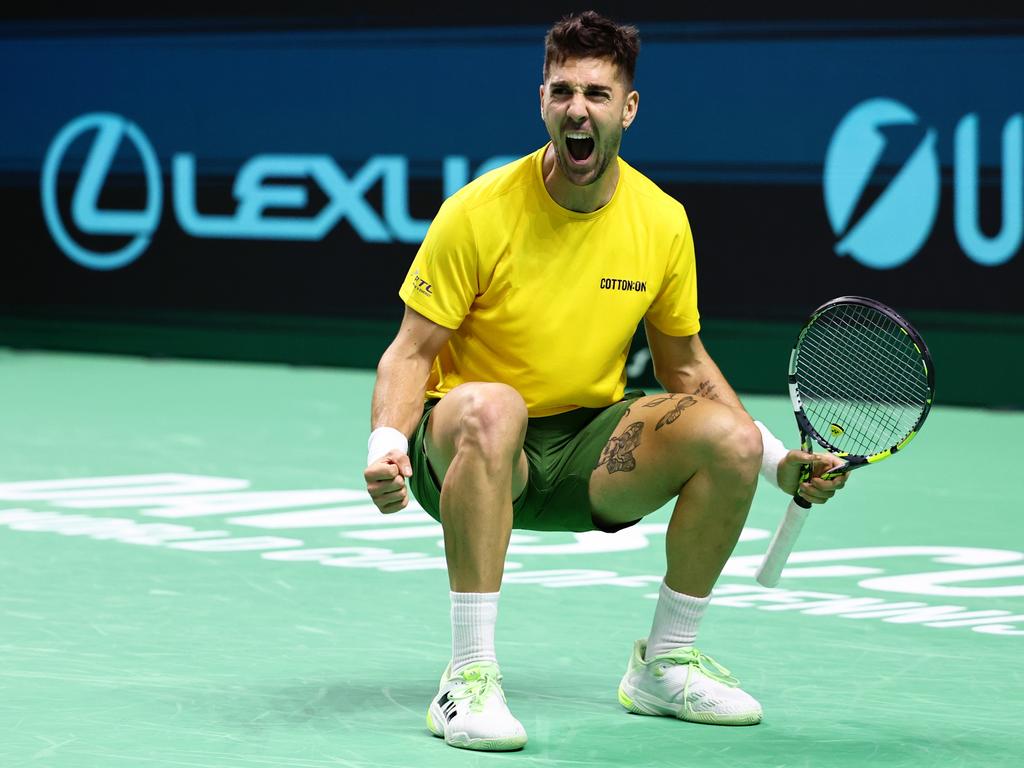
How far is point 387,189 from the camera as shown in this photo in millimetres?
11094

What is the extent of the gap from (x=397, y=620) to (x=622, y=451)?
3.63ft

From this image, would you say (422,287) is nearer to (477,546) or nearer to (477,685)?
(477,546)

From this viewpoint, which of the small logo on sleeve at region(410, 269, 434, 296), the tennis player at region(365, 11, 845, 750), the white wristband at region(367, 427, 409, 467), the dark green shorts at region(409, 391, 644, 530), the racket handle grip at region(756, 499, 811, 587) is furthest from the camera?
the dark green shorts at region(409, 391, 644, 530)

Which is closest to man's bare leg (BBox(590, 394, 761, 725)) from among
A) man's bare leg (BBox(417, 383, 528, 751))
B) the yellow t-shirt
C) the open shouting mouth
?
the yellow t-shirt

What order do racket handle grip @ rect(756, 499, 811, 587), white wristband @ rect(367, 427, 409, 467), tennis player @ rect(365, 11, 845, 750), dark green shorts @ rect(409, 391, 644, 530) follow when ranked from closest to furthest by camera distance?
white wristband @ rect(367, 427, 409, 467)
tennis player @ rect(365, 11, 845, 750)
racket handle grip @ rect(756, 499, 811, 587)
dark green shorts @ rect(409, 391, 644, 530)

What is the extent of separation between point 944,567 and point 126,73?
7.27 meters

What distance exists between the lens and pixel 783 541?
4203 mm

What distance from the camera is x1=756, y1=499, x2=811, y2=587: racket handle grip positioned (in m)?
4.17

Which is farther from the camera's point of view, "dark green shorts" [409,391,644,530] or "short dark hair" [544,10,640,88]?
"dark green shorts" [409,391,644,530]

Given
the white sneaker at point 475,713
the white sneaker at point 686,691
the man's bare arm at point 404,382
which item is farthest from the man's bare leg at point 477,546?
the white sneaker at point 686,691

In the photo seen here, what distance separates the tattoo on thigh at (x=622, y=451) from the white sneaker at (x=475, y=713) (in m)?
0.54

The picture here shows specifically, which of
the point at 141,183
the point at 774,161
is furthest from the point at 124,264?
the point at 774,161

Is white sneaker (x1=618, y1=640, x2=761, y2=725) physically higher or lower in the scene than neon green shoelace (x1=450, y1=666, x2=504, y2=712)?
lower

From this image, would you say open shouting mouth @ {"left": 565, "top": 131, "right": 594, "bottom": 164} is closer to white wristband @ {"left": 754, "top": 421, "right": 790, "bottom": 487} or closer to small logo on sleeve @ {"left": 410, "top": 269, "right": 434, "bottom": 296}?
small logo on sleeve @ {"left": 410, "top": 269, "right": 434, "bottom": 296}
